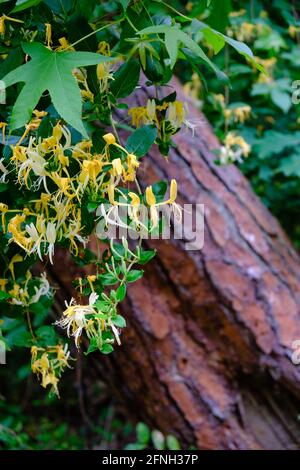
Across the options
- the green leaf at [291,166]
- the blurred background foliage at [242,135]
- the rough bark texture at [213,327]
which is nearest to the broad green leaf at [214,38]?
the blurred background foliage at [242,135]

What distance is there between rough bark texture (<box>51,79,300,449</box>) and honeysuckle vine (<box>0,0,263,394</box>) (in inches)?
18.9

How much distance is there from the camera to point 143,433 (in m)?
1.34

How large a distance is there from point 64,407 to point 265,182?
1219mm

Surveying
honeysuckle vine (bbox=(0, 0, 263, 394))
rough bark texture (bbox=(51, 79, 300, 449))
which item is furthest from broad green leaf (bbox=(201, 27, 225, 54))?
rough bark texture (bbox=(51, 79, 300, 449))

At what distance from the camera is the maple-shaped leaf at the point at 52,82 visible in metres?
0.58

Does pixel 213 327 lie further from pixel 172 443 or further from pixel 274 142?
pixel 274 142

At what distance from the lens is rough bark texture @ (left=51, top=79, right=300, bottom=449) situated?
1.26 metres

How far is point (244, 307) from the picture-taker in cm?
128

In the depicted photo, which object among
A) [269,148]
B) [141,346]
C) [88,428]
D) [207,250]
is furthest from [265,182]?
[88,428]

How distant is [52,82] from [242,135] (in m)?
1.08

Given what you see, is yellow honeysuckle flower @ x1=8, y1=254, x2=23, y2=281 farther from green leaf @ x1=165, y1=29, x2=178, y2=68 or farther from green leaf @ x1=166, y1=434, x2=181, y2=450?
green leaf @ x1=166, y1=434, x2=181, y2=450

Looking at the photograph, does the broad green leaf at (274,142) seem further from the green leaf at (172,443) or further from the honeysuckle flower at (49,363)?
the honeysuckle flower at (49,363)

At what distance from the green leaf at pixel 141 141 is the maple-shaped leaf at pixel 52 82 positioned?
0.13 metres
